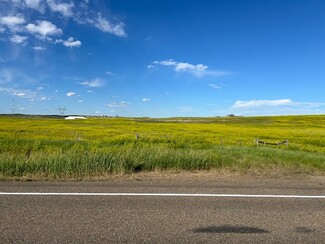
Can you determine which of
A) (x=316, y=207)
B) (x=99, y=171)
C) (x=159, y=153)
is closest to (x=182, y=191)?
(x=316, y=207)

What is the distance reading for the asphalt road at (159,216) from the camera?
526 cm

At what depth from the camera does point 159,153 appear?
13.0 m

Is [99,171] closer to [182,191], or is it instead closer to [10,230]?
[182,191]

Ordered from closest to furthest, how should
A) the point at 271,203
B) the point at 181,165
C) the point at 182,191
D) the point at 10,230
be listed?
the point at 10,230
the point at 271,203
the point at 182,191
the point at 181,165

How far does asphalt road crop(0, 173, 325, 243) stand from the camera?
5262 millimetres

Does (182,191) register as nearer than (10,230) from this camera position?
No

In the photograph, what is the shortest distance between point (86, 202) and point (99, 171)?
4018 millimetres

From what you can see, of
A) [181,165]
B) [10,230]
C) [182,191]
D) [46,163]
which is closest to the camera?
[10,230]

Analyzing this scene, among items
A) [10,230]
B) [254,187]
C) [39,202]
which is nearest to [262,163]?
[254,187]

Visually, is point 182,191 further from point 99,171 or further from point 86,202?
point 99,171

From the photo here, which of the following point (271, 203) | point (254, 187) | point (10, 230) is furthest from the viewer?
point (254, 187)

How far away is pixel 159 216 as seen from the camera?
6.28m

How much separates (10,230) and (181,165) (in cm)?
744

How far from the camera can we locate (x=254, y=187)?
9.05 m
